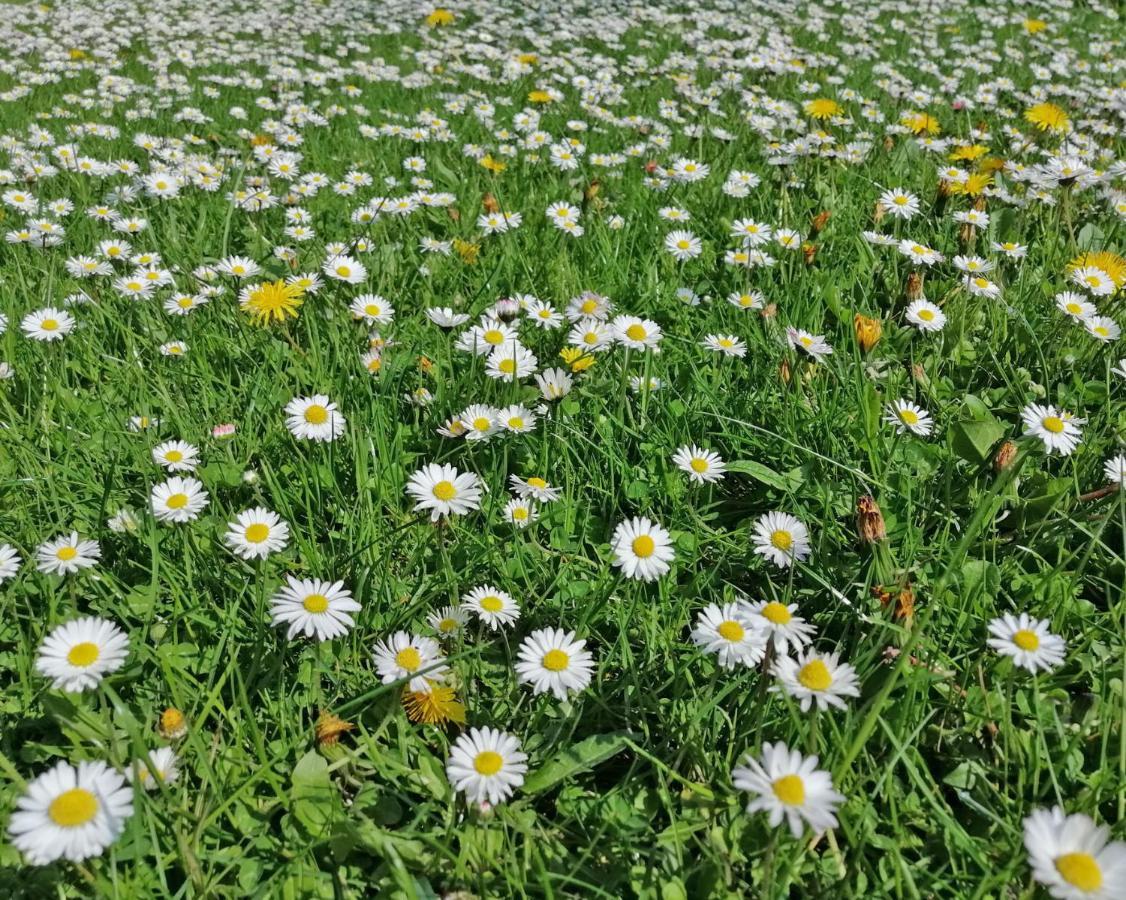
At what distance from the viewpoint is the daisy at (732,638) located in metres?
1.28

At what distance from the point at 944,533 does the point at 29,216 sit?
3322mm

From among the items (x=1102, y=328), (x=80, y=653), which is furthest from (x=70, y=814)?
(x=1102, y=328)

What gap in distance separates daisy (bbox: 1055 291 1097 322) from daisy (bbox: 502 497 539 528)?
1608 mm

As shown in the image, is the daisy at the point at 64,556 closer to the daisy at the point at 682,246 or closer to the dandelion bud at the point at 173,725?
the dandelion bud at the point at 173,725

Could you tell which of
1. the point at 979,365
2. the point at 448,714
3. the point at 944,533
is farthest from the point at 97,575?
the point at 979,365

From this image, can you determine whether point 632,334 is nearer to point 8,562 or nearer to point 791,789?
point 791,789

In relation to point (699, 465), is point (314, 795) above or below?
below

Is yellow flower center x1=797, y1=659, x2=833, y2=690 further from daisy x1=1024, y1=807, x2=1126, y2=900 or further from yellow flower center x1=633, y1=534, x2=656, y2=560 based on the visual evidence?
yellow flower center x1=633, y1=534, x2=656, y2=560

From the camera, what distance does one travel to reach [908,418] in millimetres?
1896

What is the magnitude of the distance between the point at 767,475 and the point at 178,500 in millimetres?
1248

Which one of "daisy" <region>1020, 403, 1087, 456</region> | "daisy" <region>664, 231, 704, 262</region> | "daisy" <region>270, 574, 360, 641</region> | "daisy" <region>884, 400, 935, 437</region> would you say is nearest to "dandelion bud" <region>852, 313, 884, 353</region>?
"daisy" <region>884, 400, 935, 437</region>

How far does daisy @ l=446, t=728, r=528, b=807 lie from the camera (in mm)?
1162

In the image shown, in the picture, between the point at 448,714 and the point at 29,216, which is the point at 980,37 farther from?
the point at 448,714

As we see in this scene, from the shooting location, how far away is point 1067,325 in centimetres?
227
